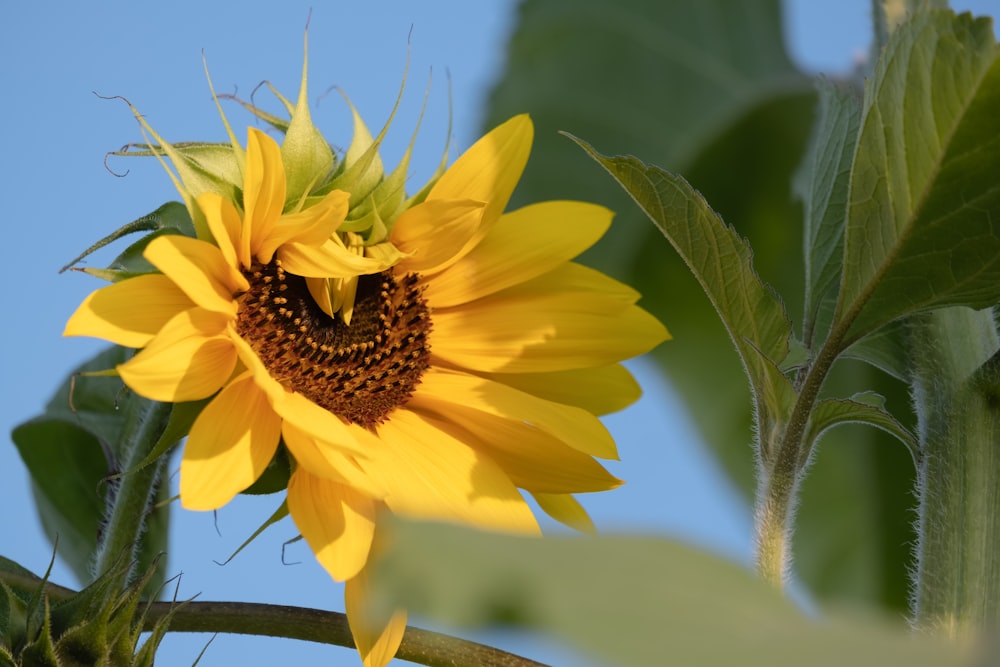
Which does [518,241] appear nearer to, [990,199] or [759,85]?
[990,199]

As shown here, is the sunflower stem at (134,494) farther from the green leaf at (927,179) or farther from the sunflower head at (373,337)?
the green leaf at (927,179)

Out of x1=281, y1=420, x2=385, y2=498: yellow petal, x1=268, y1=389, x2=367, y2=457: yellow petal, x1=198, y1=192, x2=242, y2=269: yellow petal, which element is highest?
x1=198, y1=192, x2=242, y2=269: yellow petal

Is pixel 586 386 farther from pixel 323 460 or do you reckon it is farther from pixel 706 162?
pixel 706 162

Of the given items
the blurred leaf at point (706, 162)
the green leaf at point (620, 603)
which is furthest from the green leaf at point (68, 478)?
the green leaf at point (620, 603)

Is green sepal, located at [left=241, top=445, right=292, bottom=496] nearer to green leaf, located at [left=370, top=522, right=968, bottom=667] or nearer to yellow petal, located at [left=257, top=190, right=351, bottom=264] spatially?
yellow petal, located at [left=257, top=190, right=351, bottom=264]

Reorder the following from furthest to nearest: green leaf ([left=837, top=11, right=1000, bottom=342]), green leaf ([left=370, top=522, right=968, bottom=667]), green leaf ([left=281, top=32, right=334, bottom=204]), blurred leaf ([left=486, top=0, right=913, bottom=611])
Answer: blurred leaf ([left=486, top=0, right=913, bottom=611])
green leaf ([left=281, top=32, right=334, bottom=204])
green leaf ([left=837, top=11, right=1000, bottom=342])
green leaf ([left=370, top=522, right=968, bottom=667])

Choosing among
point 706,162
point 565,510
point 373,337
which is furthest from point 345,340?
point 706,162

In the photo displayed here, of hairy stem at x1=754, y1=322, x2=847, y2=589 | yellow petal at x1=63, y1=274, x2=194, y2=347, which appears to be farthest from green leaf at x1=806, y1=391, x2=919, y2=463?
yellow petal at x1=63, y1=274, x2=194, y2=347
